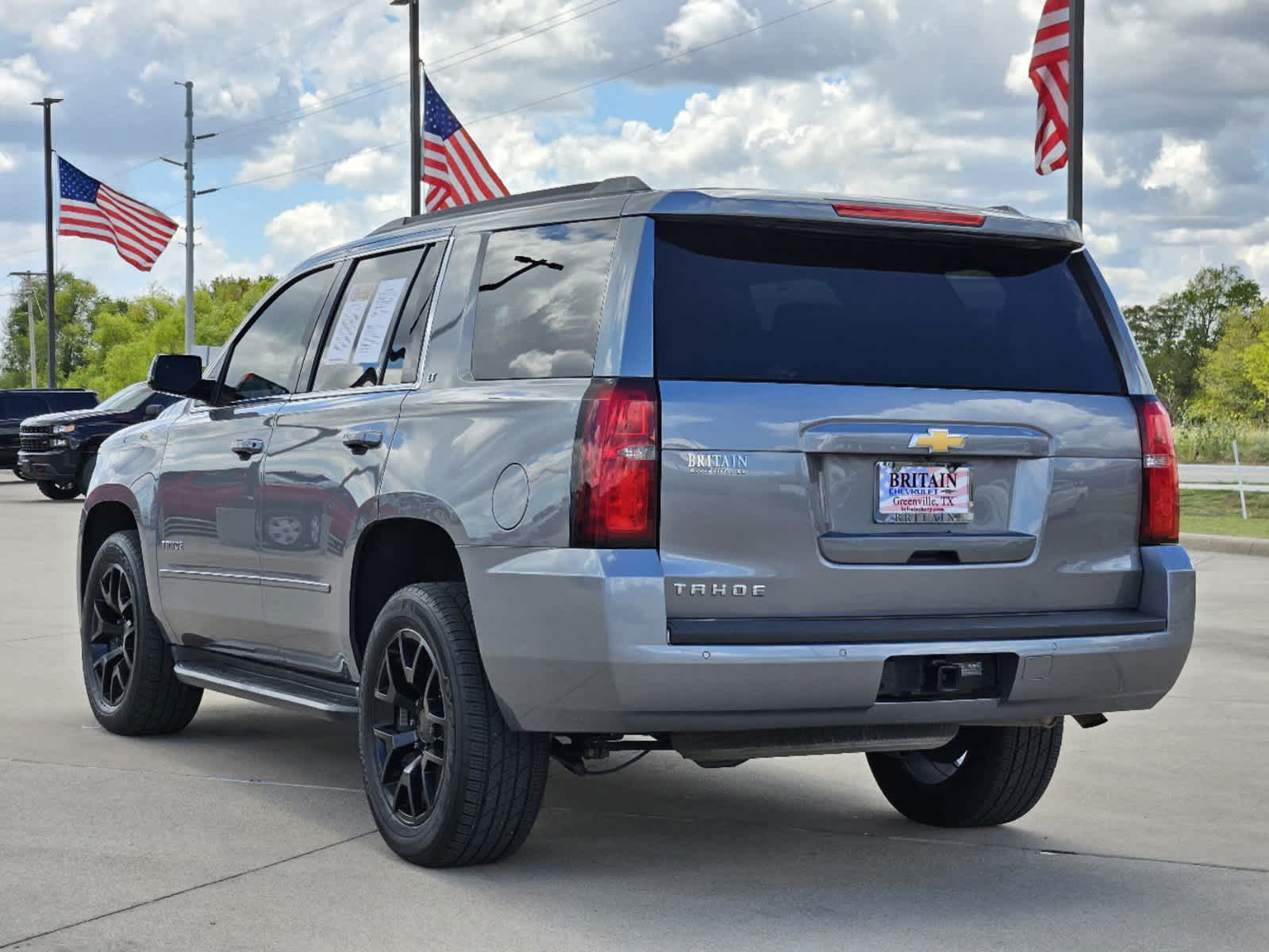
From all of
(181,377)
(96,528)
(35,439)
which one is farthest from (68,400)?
(181,377)

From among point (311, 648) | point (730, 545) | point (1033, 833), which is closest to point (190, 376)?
point (311, 648)

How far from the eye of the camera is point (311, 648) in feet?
20.4

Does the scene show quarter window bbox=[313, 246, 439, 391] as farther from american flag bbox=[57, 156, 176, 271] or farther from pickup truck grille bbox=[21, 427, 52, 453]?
american flag bbox=[57, 156, 176, 271]

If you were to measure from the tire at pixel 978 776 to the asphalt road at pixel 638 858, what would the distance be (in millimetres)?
92

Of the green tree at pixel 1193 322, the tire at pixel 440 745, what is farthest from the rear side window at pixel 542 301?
the green tree at pixel 1193 322

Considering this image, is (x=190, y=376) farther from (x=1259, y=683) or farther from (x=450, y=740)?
(x=1259, y=683)

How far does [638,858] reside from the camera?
18.3ft

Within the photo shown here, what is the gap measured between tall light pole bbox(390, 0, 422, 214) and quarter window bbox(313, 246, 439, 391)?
75.4 ft

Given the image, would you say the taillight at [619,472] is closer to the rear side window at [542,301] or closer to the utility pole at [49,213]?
the rear side window at [542,301]

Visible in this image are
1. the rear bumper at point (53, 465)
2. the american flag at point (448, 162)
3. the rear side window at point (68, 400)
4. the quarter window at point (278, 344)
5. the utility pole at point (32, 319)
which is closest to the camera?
the quarter window at point (278, 344)

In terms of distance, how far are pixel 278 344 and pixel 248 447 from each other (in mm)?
500

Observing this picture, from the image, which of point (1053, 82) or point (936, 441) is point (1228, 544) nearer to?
point (1053, 82)

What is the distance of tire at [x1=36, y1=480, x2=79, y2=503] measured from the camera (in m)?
27.4

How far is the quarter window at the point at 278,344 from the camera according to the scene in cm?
668
